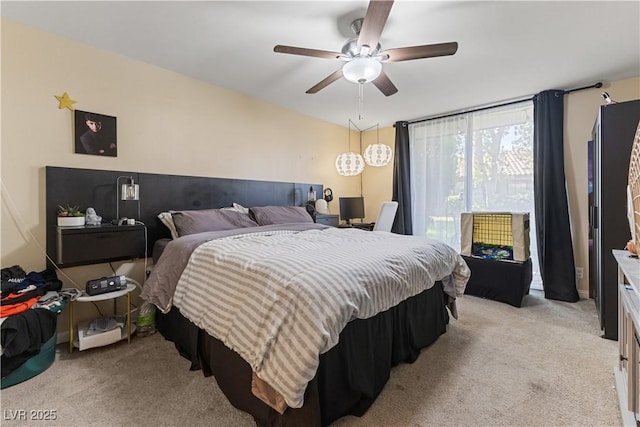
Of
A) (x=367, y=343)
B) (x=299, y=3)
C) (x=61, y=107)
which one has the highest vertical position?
(x=299, y=3)

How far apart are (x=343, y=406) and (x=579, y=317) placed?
268 cm

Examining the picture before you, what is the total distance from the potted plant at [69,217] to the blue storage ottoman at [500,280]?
3.81m

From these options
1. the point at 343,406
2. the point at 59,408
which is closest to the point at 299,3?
the point at 343,406

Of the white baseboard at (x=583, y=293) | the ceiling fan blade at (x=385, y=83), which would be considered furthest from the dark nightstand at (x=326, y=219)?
the white baseboard at (x=583, y=293)

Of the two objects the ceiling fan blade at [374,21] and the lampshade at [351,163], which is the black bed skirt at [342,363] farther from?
the lampshade at [351,163]

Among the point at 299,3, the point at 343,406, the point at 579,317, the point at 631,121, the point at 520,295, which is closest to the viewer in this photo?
the point at 343,406

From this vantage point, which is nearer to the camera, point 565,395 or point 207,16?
point 565,395

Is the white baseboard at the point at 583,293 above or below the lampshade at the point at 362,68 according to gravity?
below

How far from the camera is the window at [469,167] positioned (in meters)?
3.62

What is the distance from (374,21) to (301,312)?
1.67 m

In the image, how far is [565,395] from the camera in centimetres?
160

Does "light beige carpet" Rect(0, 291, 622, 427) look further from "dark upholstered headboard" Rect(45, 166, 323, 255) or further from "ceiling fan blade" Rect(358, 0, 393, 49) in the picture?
"ceiling fan blade" Rect(358, 0, 393, 49)

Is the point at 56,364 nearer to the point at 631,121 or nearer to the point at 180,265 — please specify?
the point at 180,265

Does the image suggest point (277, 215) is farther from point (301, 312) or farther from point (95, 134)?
point (301, 312)
